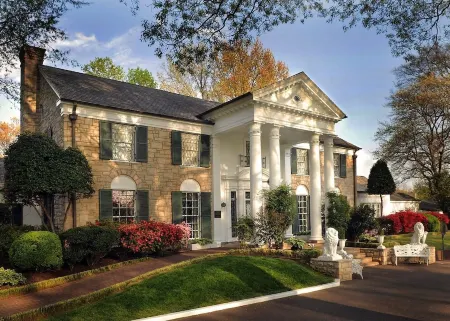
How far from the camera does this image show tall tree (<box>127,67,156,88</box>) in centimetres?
3284

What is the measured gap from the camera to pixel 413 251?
15.0 metres

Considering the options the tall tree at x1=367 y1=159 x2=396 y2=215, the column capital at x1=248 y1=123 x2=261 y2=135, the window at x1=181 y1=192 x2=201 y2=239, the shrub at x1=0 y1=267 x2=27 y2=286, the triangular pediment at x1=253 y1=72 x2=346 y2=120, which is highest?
the triangular pediment at x1=253 y1=72 x2=346 y2=120

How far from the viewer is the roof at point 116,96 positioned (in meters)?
15.3

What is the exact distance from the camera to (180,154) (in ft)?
56.0

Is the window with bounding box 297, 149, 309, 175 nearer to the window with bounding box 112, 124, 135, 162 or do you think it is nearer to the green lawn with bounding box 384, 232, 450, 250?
the green lawn with bounding box 384, 232, 450, 250

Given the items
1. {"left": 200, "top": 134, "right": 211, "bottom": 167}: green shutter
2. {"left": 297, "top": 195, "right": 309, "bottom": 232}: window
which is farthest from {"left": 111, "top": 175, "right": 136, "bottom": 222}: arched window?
{"left": 297, "top": 195, "right": 309, "bottom": 232}: window

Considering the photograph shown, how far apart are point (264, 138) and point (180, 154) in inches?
181

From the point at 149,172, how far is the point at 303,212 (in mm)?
9429

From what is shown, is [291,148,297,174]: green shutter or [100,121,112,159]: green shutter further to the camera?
[291,148,297,174]: green shutter

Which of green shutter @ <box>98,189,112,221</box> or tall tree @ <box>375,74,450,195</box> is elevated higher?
tall tree @ <box>375,74,450,195</box>

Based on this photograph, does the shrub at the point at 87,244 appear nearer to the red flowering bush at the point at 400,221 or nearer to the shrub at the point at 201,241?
the shrub at the point at 201,241

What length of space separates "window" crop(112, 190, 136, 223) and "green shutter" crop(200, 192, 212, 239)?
3.13 m

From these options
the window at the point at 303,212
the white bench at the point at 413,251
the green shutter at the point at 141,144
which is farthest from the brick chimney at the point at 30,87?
the white bench at the point at 413,251

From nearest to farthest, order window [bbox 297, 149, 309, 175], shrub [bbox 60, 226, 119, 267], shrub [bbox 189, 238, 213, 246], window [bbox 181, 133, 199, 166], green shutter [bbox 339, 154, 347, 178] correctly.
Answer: shrub [bbox 60, 226, 119, 267]
shrub [bbox 189, 238, 213, 246]
window [bbox 181, 133, 199, 166]
window [bbox 297, 149, 309, 175]
green shutter [bbox 339, 154, 347, 178]
